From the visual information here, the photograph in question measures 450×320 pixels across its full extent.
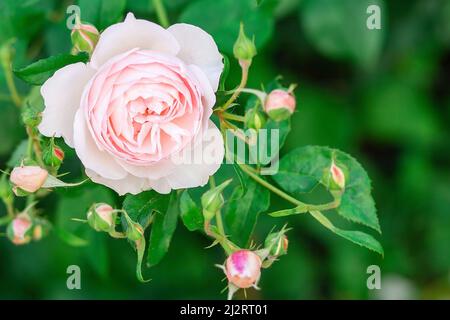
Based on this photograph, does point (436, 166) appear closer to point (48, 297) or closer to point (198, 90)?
point (48, 297)

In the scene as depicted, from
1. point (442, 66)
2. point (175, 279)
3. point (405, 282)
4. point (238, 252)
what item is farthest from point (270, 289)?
point (238, 252)

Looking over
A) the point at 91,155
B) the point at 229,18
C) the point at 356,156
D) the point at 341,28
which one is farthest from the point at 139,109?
the point at 356,156

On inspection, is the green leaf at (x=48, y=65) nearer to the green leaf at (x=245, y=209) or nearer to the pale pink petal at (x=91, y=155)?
the pale pink petal at (x=91, y=155)

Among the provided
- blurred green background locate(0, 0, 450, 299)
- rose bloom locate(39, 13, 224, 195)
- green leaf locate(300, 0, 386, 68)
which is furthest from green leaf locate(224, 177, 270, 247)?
green leaf locate(300, 0, 386, 68)

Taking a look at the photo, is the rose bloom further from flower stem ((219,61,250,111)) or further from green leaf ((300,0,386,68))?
green leaf ((300,0,386,68))

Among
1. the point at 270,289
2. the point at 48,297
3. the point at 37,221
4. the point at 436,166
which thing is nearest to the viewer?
the point at 37,221

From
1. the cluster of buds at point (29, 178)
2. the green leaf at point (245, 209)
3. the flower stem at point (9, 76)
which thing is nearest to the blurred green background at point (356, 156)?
the flower stem at point (9, 76)

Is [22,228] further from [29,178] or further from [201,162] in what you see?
[201,162]

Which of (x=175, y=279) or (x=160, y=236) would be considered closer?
(x=160, y=236)
